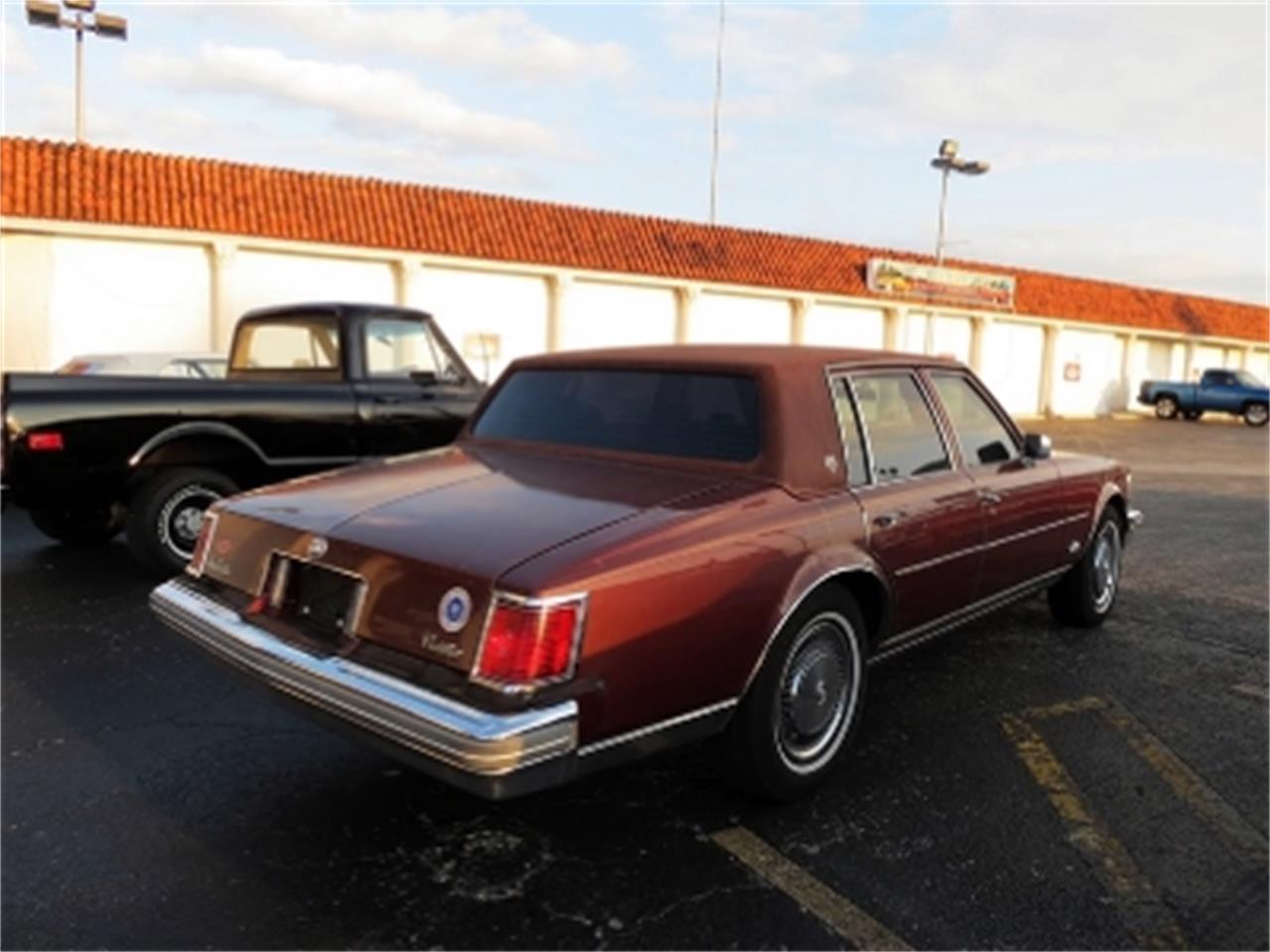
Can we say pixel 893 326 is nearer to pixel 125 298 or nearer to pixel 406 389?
pixel 125 298

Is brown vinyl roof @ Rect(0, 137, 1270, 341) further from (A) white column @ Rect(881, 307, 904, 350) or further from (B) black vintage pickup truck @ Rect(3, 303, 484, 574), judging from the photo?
(B) black vintage pickup truck @ Rect(3, 303, 484, 574)

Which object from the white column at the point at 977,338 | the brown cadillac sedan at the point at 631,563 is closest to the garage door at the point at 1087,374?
the white column at the point at 977,338

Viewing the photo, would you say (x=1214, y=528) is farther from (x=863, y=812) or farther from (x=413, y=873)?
(x=413, y=873)

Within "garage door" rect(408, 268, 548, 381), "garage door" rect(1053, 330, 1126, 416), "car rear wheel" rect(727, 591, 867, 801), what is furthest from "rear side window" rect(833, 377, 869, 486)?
"garage door" rect(1053, 330, 1126, 416)

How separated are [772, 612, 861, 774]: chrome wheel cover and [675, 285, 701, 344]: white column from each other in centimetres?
1892

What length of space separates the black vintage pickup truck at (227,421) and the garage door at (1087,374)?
1093 inches

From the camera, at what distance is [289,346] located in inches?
286

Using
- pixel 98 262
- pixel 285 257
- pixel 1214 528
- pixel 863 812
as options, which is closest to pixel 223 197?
pixel 285 257

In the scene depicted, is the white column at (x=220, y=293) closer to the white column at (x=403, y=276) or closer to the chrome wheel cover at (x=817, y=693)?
the white column at (x=403, y=276)

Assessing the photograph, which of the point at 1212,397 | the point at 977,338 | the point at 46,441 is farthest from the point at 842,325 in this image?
the point at 46,441

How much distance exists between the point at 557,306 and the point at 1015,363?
16404 mm

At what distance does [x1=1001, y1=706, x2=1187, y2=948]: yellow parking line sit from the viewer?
8.61ft

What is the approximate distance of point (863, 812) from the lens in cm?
322

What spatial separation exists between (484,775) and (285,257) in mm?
16571
